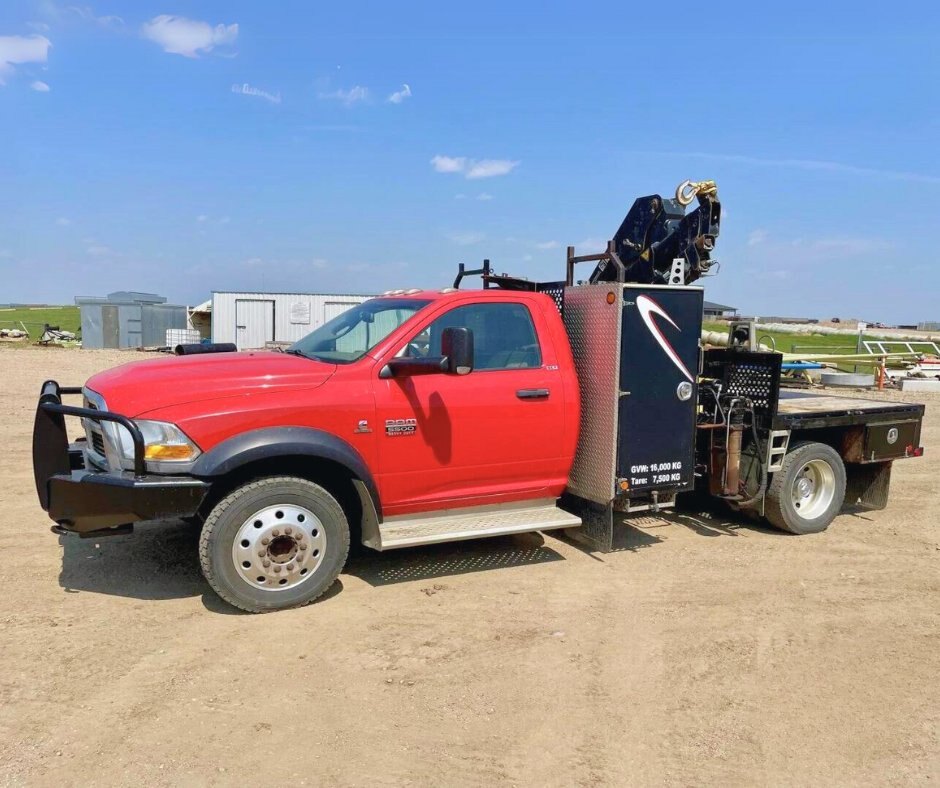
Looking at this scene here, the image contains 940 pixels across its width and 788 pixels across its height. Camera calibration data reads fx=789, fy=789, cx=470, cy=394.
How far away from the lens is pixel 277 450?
471cm

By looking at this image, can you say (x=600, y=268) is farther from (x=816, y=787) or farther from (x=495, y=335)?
(x=816, y=787)

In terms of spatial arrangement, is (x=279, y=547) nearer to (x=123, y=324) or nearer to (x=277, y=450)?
(x=277, y=450)

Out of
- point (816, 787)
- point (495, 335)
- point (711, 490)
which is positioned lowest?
point (816, 787)

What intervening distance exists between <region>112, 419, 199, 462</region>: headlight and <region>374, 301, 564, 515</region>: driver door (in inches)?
46.9

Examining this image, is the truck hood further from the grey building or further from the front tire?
the grey building

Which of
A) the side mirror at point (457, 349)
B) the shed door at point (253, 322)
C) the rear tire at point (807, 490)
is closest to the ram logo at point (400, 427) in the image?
the side mirror at point (457, 349)

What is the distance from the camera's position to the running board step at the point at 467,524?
5188mm

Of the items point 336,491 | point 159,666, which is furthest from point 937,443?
point 159,666

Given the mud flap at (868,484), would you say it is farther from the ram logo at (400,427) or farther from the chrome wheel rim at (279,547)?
the chrome wheel rim at (279,547)

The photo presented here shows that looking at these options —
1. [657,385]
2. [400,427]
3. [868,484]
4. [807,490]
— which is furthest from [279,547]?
[868,484]

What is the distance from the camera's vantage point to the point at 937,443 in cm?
1245

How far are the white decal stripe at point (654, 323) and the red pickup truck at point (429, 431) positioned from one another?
14 millimetres

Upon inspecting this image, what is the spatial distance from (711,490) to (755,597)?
5.24 feet

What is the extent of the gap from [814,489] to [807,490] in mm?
111
